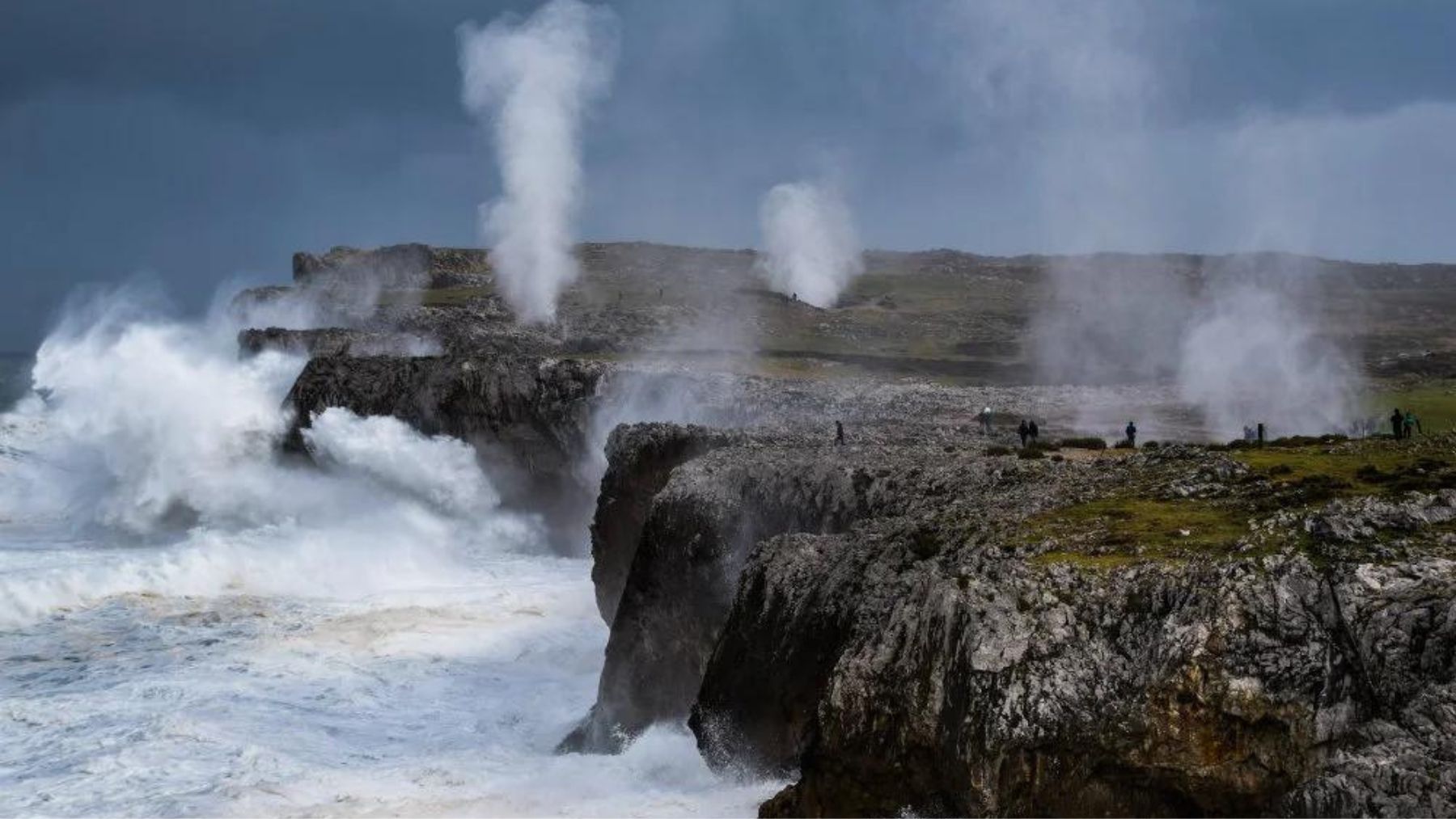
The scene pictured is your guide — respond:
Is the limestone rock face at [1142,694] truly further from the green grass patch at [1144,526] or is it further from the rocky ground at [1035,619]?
the green grass patch at [1144,526]

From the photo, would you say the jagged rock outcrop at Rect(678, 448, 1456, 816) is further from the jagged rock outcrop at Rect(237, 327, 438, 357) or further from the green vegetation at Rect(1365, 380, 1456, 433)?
the jagged rock outcrop at Rect(237, 327, 438, 357)

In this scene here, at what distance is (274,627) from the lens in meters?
35.1

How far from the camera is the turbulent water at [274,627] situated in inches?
855

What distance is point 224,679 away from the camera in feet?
95.7

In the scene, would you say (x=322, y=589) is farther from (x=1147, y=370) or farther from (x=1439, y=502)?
(x=1147, y=370)

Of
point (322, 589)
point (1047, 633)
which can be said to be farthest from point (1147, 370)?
point (1047, 633)

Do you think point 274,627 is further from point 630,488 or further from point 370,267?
point 370,267

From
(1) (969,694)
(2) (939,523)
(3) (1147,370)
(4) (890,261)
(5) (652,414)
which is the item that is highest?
(4) (890,261)

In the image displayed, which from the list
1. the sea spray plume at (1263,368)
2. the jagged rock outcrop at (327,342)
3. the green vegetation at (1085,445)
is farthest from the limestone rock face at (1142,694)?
the jagged rock outcrop at (327,342)

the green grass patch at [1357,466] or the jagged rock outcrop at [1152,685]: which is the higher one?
the green grass patch at [1357,466]

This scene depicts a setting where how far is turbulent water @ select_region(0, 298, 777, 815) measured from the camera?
21.7 meters

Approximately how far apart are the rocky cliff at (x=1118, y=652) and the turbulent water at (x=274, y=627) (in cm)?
279

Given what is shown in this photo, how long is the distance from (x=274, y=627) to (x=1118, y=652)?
27377mm

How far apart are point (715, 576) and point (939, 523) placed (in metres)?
6.70
